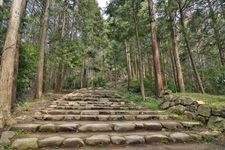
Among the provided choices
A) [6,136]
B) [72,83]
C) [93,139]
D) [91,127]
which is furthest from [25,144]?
[72,83]

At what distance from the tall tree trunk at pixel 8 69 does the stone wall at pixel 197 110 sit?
4.81m

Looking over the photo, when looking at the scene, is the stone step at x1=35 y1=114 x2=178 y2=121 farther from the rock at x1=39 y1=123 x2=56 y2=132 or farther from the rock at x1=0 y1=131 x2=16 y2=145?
the rock at x1=0 y1=131 x2=16 y2=145

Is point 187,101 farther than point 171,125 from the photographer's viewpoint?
Yes

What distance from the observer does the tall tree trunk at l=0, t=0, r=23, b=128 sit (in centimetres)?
521

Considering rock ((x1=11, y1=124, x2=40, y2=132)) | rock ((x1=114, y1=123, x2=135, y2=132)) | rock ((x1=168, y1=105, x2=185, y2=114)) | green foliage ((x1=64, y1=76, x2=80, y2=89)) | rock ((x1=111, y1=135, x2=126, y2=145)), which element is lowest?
rock ((x1=111, y1=135, x2=126, y2=145))

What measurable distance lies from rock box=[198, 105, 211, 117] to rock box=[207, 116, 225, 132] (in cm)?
17

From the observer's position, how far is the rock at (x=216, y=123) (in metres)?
5.38

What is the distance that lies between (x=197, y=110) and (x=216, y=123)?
32.1 inches

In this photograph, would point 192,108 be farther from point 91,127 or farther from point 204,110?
Answer: point 91,127

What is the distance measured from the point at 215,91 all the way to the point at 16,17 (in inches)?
521

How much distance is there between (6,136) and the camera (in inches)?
172

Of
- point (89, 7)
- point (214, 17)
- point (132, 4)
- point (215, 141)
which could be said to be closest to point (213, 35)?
point (214, 17)

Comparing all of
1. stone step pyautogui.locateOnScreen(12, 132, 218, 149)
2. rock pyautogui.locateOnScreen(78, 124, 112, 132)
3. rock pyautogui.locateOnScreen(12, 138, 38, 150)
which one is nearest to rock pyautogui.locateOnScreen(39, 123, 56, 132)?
stone step pyautogui.locateOnScreen(12, 132, 218, 149)

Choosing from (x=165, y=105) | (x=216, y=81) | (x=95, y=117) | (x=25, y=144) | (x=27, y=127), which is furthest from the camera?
(x=216, y=81)
